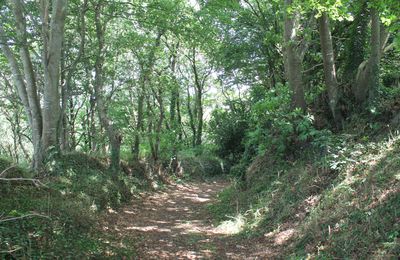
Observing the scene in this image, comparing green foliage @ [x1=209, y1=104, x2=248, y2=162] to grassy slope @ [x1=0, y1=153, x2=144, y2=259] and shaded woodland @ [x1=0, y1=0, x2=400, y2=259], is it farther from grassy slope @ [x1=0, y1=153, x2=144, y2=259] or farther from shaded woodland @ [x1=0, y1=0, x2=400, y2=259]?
grassy slope @ [x1=0, y1=153, x2=144, y2=259]

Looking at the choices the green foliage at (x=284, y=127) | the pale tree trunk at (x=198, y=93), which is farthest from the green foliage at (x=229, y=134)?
the green foliage at (x=284, y=127)

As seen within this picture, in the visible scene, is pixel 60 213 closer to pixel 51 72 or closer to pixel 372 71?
pixel 51 72

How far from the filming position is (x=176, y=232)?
8586 millimetres

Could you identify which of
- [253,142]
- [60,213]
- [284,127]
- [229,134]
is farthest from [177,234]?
[229,134]

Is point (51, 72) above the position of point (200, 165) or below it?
above

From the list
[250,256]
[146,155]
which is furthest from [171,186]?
[250,256]

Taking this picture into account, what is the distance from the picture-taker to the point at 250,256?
645cm

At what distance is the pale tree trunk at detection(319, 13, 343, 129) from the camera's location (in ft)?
28.8

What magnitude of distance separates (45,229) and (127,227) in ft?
10.6

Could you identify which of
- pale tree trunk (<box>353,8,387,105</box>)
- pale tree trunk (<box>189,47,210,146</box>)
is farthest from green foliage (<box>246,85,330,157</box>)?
pale tree trunk (<box>189,47,210,146</box>)

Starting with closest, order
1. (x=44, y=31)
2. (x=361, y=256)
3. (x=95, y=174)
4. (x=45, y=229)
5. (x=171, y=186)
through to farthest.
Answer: (x=361, y=256)
(x=45, y=229)
(x=44, y=31)
(x=95, y=174)
(x=171, y=186)

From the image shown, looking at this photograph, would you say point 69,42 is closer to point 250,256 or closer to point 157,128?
point 157,128

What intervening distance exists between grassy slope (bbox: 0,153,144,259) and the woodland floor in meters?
0.60

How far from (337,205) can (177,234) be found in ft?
13.1
